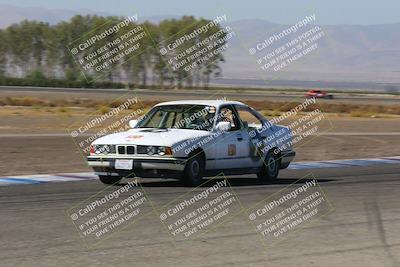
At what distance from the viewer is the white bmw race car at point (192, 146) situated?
12.2m

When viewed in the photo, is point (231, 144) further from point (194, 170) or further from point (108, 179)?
point (108, 179)

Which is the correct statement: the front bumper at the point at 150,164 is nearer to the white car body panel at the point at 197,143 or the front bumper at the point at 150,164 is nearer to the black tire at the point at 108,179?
the white car body panel at the point at 197,143

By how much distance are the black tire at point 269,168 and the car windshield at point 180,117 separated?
1525 millimetres

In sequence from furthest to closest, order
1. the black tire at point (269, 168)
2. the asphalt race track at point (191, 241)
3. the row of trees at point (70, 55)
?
the row of trees at point (70, 55) → the black tire at point (269, 168) → the asphalt race track at point (191, 241)

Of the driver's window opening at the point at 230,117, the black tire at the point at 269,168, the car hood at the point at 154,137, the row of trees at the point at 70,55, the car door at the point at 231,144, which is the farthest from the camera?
the row of trees at the point at 70,55

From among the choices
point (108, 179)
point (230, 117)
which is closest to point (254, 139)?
point (230, 117)

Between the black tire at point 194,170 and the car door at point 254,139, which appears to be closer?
the black tire at point 194,170

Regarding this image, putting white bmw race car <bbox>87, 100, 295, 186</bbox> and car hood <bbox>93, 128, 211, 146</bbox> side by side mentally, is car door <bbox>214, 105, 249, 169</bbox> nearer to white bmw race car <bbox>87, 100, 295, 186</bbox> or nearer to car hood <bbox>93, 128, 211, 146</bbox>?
white bmw race car <bbox>87, 100, 295, 186</bbox>

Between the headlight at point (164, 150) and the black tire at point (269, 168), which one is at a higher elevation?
the headlight at point (164, 150)

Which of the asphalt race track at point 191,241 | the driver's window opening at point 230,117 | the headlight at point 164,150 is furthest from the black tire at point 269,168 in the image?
the headlight at point 164,150

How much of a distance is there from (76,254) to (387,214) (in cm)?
461

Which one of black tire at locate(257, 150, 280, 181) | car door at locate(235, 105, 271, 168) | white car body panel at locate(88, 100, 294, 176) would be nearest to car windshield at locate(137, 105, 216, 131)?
white car body panel at locate(88, 100, 294, 176)

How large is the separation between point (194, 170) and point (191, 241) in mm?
4519

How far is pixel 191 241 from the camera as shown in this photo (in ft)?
26.3
